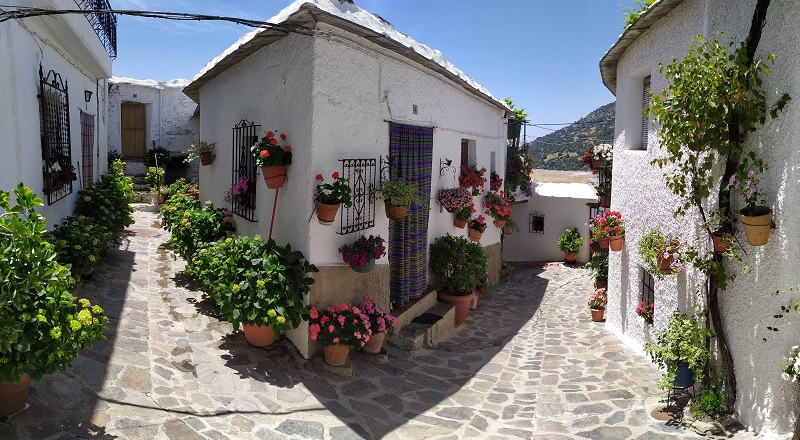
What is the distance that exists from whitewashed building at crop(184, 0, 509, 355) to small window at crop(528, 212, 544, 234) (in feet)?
30.4

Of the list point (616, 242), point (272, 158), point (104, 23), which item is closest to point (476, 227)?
point (616, 242)

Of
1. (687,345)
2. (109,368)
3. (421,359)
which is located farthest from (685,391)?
(109,368)

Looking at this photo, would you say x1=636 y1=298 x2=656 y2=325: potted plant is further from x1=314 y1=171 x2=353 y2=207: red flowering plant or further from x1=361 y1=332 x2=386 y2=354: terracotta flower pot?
x1=314 y1=171 x2=353 y2=207: red flowering plant

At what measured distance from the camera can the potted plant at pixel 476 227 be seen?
1127cm

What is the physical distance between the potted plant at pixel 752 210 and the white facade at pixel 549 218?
41.4 ft

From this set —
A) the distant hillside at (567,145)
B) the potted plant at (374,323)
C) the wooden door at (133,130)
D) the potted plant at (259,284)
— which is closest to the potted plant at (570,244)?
the potted plant at (374,323)

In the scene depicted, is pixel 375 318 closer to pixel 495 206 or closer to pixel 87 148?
pixel 495 206

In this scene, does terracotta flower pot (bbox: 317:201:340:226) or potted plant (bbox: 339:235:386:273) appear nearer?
terracotta flower pot (bbox: 317:201:340:226)

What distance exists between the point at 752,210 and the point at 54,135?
8.69 meters

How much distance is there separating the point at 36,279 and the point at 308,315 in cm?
316

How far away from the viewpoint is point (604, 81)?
402 inches

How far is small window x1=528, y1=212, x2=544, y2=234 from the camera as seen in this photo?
1822 cm

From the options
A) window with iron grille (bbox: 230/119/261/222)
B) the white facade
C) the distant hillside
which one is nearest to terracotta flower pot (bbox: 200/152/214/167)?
window with iron grille (bbox: 230/119/261/222)

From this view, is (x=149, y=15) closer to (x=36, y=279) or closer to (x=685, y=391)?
(x=36, y=279)
